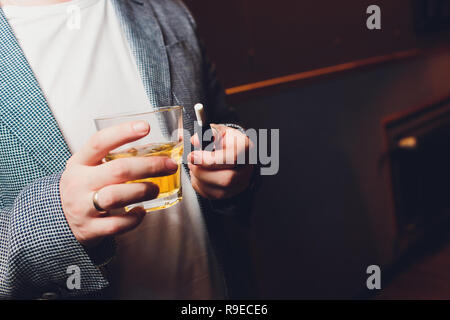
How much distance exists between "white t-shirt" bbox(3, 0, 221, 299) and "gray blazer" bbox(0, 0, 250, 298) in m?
0.05

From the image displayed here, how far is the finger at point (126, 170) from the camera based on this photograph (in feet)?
2.09

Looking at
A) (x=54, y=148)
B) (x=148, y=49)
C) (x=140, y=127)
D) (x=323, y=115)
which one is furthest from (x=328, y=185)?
(x=140, y=127)

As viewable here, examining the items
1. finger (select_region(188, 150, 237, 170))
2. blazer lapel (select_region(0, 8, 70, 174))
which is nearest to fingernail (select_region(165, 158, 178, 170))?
finger (select_region(188, 150, 237, 170))

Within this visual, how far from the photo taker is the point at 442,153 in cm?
290

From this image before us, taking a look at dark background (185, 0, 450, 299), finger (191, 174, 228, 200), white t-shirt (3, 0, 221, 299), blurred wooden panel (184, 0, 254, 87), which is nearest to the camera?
finger (191, 174, 228, 200)

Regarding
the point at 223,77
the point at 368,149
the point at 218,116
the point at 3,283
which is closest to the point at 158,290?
the point at 3,283

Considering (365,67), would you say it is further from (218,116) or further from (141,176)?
(141,176)

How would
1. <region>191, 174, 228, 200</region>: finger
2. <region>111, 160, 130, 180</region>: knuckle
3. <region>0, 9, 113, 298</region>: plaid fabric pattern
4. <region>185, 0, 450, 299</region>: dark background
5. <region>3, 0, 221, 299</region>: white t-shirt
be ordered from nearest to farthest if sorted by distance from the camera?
<region>111, 160, 130, 180</region>: knuckle
<region>0, 9, 113, 298</region>: plaid fabric pattern
<region>191, 174, 228, 200</region>: finger
<region>3, 0, 221, 299</region>: white t-shirt
<region>185, 0, 450, 299</region>: dark background

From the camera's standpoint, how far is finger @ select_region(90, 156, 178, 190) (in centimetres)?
64

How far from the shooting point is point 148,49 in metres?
1.21

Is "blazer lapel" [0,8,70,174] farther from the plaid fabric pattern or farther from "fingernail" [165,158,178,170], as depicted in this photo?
"fingernail" [165,158,178,170]

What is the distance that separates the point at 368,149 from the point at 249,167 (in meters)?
1.81

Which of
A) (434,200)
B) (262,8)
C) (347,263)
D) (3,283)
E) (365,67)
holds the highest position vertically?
(262,8)

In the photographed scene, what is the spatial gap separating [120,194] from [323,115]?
1.78m
